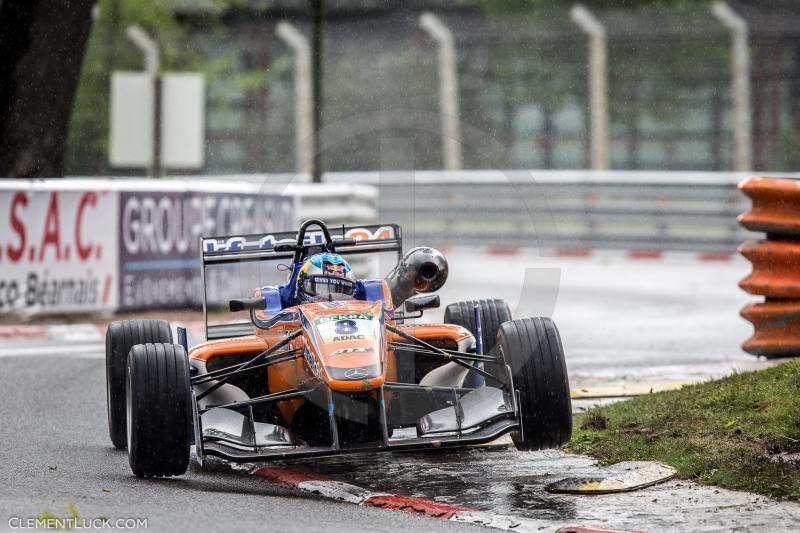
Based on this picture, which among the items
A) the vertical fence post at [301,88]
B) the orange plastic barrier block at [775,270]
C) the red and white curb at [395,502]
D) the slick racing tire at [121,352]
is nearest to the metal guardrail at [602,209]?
the vertical fence post at [301,88]

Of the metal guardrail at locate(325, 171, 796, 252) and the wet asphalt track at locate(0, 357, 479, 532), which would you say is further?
the metal guardrail at locate(325, 171, 796, 252)

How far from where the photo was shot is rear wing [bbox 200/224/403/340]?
29.2ft

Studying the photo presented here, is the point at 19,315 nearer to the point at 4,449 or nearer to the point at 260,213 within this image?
the point at 260,213

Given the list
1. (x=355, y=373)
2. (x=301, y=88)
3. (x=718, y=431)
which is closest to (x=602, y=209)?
(x=301, y=88)

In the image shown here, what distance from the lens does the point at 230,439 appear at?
755cm

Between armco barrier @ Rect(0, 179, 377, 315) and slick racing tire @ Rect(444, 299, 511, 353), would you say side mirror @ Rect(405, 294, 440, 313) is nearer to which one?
slick racing tire @ Rect(444, 299, 511, 353)

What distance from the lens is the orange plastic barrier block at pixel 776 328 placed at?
11.9m

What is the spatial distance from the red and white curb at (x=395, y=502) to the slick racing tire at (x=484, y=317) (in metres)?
1.63

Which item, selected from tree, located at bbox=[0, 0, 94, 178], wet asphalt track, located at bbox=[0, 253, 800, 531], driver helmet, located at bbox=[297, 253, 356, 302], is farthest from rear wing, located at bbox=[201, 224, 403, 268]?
tree, located at bbox=[0, 0, 94, 178]

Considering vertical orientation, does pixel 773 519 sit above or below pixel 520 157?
below

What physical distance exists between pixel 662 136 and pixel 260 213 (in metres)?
11.0

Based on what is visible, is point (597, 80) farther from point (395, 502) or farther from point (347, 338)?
point (395, 502)

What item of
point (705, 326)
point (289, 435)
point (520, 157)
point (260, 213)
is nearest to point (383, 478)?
point (289, 435)

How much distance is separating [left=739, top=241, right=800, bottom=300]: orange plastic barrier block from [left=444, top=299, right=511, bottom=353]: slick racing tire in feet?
11.4
